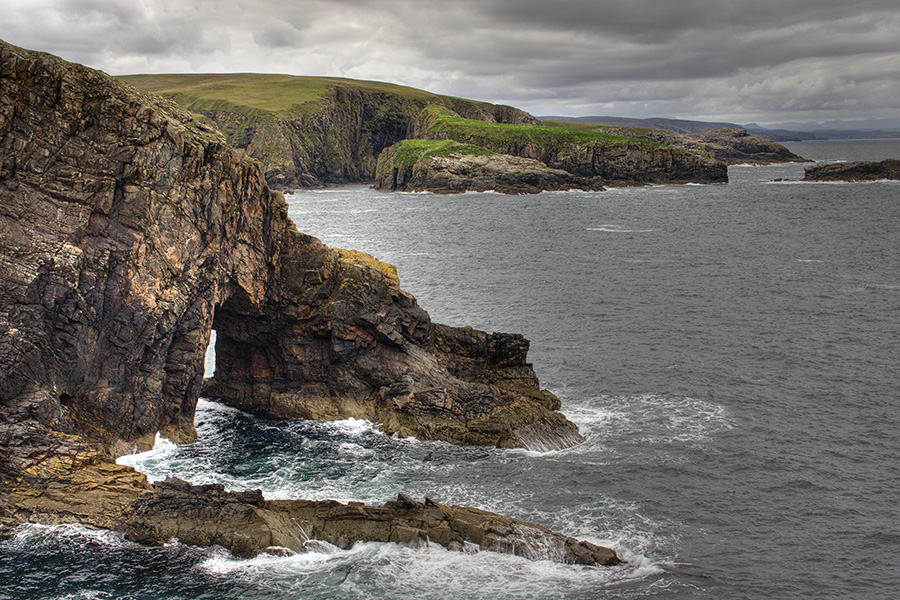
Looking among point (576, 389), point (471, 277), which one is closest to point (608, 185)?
point (471, 277)

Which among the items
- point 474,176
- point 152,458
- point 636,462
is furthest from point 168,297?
point 474,176

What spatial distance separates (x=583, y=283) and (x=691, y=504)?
46309 millimetres

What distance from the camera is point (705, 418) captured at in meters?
46.3

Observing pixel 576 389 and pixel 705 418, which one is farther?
pixel 576 389

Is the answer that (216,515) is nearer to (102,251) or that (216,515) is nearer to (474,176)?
(102,251)

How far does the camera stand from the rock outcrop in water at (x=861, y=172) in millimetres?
189500

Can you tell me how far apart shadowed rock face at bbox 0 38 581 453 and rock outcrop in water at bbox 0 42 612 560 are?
98 mm

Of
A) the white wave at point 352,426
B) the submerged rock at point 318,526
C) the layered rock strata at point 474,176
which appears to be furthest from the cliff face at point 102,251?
the layered rock strata at point 474,176

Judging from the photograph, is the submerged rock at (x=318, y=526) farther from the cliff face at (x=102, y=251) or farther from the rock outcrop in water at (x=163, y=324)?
the cliff face at (x=102, y=251)

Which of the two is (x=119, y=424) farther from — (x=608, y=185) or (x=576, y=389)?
(x=608, y=185)

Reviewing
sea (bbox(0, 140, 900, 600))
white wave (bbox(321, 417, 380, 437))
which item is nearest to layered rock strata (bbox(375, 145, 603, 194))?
sea (bbox(0, 140, 900, 600))

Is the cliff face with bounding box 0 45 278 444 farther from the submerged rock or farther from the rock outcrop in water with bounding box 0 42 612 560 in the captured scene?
the submerged rock

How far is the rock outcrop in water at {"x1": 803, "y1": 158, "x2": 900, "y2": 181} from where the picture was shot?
189500mm

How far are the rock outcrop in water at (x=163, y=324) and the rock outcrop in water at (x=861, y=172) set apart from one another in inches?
6829
